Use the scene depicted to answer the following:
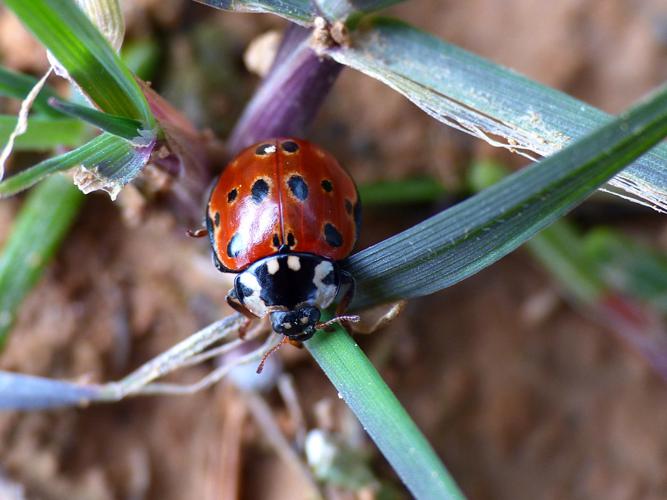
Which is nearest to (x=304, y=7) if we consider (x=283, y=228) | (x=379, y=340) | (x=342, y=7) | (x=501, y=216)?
(x=342, y=7)

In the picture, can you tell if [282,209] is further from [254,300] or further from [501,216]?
[501,216]

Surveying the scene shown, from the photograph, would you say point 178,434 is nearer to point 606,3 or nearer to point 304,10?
point 304,10

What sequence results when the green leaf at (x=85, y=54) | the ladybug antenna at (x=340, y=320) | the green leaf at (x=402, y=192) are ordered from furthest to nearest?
the green leaf at (x=402, y=192)
the ladybug antenna at (x=340, y=320)
the green leaf at (x=85, y=54)

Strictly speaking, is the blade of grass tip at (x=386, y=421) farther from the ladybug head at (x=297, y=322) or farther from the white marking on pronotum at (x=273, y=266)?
the white marking on pronotum at (x=273, y=266)

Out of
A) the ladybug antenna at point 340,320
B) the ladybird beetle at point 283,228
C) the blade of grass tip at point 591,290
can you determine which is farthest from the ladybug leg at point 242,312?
the blade of grass tip at point 591,290

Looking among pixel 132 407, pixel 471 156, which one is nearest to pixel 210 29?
pixel 471 156

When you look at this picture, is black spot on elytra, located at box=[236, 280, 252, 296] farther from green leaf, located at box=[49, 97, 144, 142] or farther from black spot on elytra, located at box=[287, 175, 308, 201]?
green leaf, located at box=[49, 97, 144, 142]
